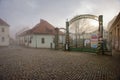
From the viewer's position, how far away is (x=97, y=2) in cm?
1357

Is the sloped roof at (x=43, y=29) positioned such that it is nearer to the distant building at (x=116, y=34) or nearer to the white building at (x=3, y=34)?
the white building at (x=3, y=34)

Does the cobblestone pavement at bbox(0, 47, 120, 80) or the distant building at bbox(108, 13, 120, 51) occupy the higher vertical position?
the distant building at bbox(108, 13, 120, 51)

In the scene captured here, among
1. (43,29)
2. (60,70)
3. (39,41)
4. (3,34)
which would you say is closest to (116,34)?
(60,70)

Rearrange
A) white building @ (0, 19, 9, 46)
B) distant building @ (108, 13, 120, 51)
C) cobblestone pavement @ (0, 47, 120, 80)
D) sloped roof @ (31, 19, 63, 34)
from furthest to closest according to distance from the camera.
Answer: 1. white building @ (0, 19, 9, 46)
2. sloped roof @ (31, 19, 63, 34)
3. distant building @ (108, 13, 120, 51)
4. cobblestone pavement @ (0, 47, 120, 80)

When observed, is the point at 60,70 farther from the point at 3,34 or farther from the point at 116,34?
the point at 3,34

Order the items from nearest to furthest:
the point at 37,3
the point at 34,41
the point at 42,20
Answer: the point at 37,3
the point at 34,41
the point at 42,20

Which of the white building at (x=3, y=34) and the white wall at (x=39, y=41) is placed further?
the white building at (x=3, y=34)

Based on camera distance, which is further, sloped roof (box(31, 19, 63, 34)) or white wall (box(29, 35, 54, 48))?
sloped roof (box(31, 19, 63, 34))

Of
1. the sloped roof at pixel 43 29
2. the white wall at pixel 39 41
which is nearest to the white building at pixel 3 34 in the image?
the sloped roof at pixel 43 29

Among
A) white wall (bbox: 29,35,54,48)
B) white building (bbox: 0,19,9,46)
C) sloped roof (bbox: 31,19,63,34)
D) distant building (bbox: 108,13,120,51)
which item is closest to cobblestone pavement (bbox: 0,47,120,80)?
distant building (bbox: 108,13,120,51)

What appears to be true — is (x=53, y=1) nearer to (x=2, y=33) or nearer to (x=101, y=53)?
(x=101, y=53)

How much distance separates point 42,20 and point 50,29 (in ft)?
12.4

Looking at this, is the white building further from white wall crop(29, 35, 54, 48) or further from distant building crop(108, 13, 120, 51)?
distant building crop(108, 13, 120, 51)

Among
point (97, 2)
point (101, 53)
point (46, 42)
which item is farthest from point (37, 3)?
point (46, 42)
